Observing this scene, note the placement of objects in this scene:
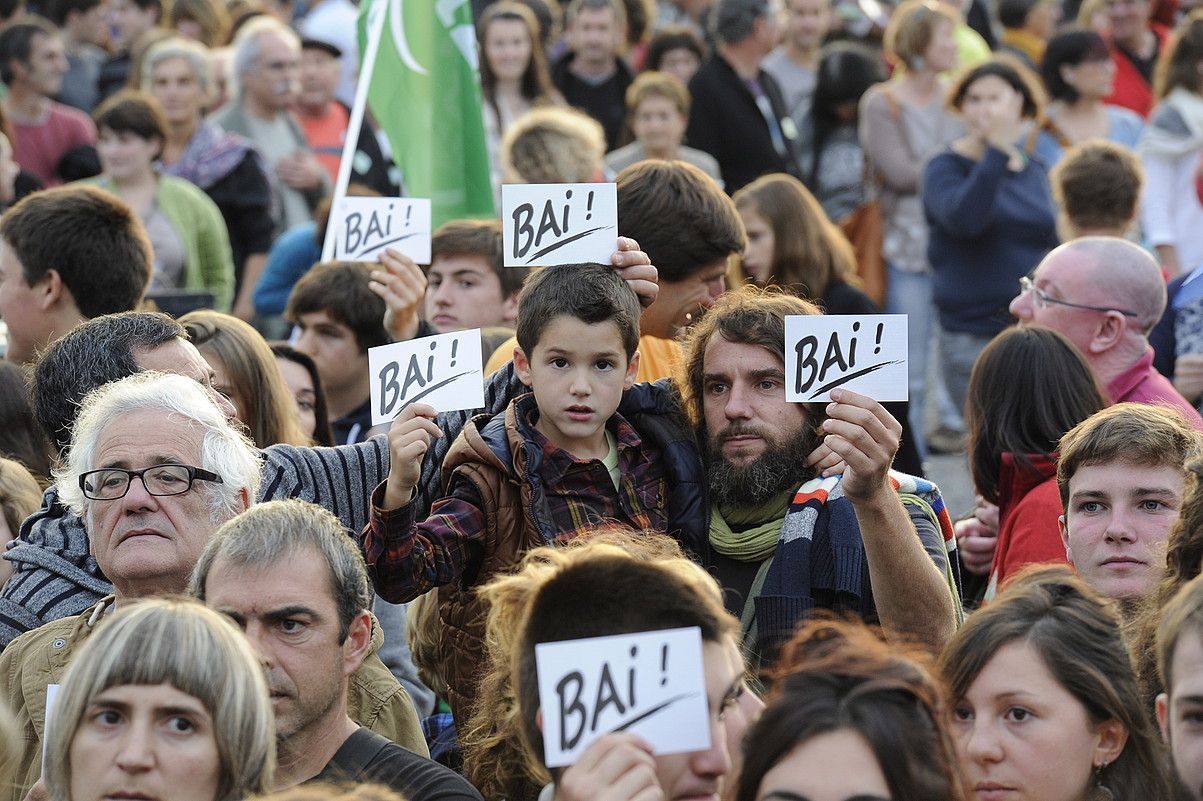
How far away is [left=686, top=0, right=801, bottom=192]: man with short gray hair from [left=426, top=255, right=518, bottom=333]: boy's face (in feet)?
13.8

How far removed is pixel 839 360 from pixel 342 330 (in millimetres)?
3007

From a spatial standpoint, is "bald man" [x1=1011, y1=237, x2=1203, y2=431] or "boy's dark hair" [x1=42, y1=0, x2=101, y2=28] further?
"boy's dark hair" [x1=42, y1=0, x2=101, y2=28]

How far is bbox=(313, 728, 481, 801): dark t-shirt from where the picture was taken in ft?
12.0

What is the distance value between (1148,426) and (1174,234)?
5.54 metres

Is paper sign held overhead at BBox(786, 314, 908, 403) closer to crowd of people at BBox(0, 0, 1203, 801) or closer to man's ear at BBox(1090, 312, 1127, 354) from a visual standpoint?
crowd of people at BBox(0, 0, 1203, 801)

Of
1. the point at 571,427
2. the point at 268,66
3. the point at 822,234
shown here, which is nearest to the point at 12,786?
the point at 571,427

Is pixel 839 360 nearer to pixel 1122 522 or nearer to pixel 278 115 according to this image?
pixel 1122 522

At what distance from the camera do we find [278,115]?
35.6 ft

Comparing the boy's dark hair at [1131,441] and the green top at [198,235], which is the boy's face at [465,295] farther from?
the green top at [198,235]

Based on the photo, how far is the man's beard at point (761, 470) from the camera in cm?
454

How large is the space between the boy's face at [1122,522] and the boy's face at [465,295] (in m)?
2.71

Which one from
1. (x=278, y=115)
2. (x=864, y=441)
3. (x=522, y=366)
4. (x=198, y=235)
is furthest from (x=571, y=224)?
(x=278, y=115)

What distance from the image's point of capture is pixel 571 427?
448 centimetres

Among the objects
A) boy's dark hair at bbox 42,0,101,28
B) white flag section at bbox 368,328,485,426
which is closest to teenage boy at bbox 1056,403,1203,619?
white flag section at bbox 368,328,485,426
